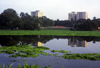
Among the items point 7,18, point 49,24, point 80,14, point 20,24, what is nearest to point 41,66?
point 20,24

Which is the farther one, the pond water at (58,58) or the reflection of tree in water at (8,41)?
the reflection of tree in water at (8,41)

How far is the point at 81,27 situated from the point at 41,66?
61760 millimetres

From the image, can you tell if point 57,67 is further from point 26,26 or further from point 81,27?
point 81,27

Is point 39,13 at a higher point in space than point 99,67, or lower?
higher

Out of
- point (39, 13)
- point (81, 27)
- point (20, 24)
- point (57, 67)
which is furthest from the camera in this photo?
point (39, 13)

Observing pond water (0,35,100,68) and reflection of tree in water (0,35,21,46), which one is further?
reflection of tree in water (0,35,21,46)

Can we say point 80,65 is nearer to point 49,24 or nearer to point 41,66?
Answer: point 41,66

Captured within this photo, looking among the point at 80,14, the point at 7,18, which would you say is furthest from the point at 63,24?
the point at 7,18

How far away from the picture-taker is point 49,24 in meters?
97.8

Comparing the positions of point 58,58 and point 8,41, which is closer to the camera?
point 58,58

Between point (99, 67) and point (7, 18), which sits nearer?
point (99, 67)

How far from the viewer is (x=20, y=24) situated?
60.2 metres

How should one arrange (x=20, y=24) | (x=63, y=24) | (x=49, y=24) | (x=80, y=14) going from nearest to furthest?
(x=20, y=24) → (x=49, y=24) → (x=63, y=24) → (x=80, y=14)

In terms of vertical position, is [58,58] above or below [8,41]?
above
